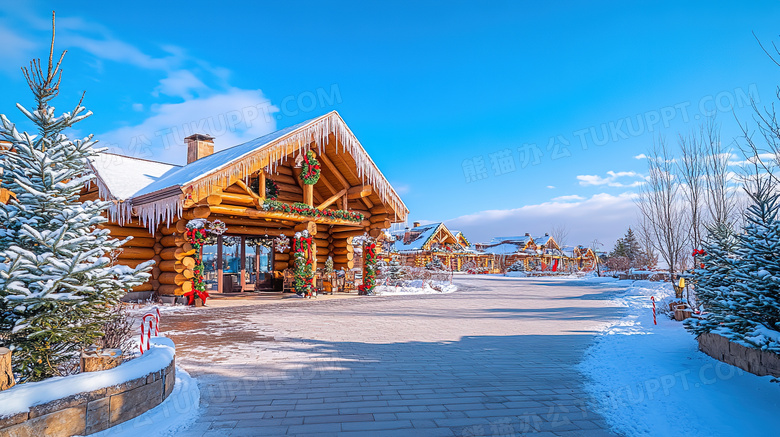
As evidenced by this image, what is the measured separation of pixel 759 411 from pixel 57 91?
8.11m

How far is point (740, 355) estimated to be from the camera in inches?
221

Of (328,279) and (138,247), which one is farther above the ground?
(138,247)

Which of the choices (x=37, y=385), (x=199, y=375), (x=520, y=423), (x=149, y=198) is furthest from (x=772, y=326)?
(x=149, y=198)

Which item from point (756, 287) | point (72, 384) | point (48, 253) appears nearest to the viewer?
point (72, 384)

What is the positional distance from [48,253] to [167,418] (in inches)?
72.9

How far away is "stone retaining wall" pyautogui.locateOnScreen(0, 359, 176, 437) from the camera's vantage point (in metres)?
3.22

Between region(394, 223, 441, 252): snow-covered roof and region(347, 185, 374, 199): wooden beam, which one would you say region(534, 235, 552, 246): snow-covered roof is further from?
region(347, 185, 374, 199): wooden beam

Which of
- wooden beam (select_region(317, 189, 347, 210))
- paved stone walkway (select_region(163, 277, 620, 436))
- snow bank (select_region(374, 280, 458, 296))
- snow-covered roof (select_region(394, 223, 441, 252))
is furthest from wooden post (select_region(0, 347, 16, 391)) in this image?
snow-covered roof (select_region(394, 223, 441, 252))

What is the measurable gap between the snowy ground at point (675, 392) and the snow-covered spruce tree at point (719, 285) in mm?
533

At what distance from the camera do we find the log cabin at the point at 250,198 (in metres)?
12.4

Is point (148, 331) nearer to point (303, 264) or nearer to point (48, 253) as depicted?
point (48, 253)

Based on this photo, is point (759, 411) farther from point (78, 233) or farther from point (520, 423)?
point (78, 233)

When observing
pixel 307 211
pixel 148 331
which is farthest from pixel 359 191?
pixel 148 331

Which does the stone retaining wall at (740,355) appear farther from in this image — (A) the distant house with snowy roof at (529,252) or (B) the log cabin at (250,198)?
(A) the distant house with snowy roof at (529,252)
